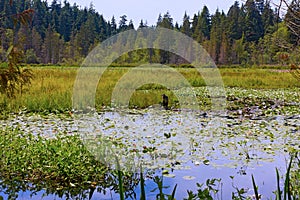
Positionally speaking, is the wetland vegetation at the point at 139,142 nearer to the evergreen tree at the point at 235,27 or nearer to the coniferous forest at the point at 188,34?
the coniferous forest at the point at 188,34

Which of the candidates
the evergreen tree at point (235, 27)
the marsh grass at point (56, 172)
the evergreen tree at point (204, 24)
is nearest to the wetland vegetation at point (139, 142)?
the marsh grass at point (56, 172)

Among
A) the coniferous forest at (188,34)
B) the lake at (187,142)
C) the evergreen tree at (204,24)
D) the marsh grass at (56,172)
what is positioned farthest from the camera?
the evergreen tree at (204,24)

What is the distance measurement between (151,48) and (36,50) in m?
13.0

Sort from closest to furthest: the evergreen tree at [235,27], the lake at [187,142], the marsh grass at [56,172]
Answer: the marsh grass at [56,172]
the lake at [187,142]
the evergreen tree at [235,27]

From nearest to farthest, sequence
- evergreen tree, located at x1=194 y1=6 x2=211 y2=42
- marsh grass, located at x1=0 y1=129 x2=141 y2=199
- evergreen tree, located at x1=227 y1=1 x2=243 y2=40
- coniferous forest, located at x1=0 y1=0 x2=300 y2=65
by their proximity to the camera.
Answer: marsh grass, located at x1=0 y1=129 x2=141 y2=199 < coniferous forest, located at x1=0 y1=0 x2=300 y2=65 < evergreen tree, located at x1=227 y1=1 x2=243 y2=40 < evergreen tree, located at x1=194 y1=6 x2=211 y2=42

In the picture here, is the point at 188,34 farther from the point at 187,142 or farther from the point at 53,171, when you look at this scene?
the point at 53,171

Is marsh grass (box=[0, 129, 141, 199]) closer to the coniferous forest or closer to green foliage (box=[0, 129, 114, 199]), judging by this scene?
green foliage (box=[0, 129, 114, 199])

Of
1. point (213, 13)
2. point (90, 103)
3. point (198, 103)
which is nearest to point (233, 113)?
point (198, 103)

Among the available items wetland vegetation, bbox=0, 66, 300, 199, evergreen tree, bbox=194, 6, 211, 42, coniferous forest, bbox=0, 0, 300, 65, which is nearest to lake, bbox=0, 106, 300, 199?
wetland vegetation, bbox=0, 66, 300, 199

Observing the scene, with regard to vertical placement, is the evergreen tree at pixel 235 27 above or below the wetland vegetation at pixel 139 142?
above

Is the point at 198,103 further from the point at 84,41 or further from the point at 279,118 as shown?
the point at 84,41

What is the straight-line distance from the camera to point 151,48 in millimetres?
31922

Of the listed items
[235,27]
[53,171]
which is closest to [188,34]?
[235,27]

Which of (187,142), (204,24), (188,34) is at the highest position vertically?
(204,24)
